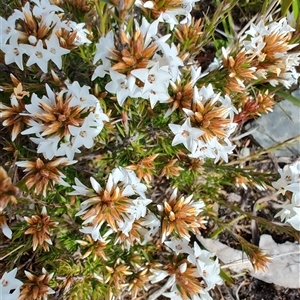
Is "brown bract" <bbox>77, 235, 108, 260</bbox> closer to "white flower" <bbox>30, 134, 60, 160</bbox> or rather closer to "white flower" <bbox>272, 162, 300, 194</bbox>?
"white flower" <bbox>30, 134, 60, 160</bbox>

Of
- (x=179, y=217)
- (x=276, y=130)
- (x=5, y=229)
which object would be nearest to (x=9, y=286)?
(x=5, y=229)

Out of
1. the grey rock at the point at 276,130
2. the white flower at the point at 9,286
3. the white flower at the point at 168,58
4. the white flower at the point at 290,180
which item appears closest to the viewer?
the white flower at the point at 168,58

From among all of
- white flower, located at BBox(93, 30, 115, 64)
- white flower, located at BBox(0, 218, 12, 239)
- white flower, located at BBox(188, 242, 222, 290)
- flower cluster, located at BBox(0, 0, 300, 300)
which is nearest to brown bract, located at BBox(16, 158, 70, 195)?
flower cluster, located at BBox(0, 0, 300, 300)

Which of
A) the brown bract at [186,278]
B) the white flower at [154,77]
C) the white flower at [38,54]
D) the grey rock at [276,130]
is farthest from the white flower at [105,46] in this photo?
the grey rock at [276,130]

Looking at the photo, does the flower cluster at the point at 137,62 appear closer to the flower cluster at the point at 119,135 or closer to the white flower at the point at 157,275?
the flower cluster at the point at 119,135

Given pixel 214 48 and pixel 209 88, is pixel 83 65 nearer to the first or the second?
pixel 209 88

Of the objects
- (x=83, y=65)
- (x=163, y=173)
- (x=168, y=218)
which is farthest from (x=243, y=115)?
(x=83, y=65)
